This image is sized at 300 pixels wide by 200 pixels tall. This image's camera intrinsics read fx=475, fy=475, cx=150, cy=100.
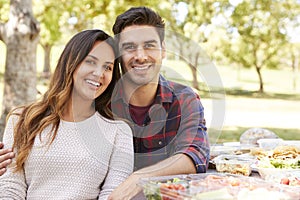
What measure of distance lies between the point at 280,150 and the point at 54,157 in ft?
2.88

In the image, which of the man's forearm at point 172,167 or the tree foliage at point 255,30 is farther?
the tree foliage at point 255,30

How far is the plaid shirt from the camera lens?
1674 millimetres

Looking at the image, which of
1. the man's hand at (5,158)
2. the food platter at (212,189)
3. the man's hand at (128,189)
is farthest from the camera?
the man's hand at (5,158)

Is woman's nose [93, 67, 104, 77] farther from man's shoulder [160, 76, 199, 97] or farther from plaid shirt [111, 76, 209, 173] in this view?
man's shoulder [160, 76, 199, 97]

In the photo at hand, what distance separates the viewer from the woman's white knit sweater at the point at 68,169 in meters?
1.52

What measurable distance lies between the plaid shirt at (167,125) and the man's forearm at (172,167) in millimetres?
74

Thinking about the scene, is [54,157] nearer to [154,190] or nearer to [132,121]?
[132,121]

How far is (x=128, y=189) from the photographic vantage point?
141 cm

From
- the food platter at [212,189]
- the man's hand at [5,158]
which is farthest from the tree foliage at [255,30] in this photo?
the food platter at [212,189]

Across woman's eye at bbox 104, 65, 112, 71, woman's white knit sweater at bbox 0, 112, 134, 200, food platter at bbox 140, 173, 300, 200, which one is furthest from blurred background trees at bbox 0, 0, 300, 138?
food platter at bbox 140, 173, 300, 200

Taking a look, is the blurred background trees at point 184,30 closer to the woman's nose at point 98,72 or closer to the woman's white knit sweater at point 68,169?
the woman's nose at point 98,72

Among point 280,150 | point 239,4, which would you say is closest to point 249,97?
point 239,4

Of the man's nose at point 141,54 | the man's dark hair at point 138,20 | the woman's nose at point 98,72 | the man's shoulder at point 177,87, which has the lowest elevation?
the man's shoulder at point 177,87

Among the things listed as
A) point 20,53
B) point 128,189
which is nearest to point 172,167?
point 128,189
